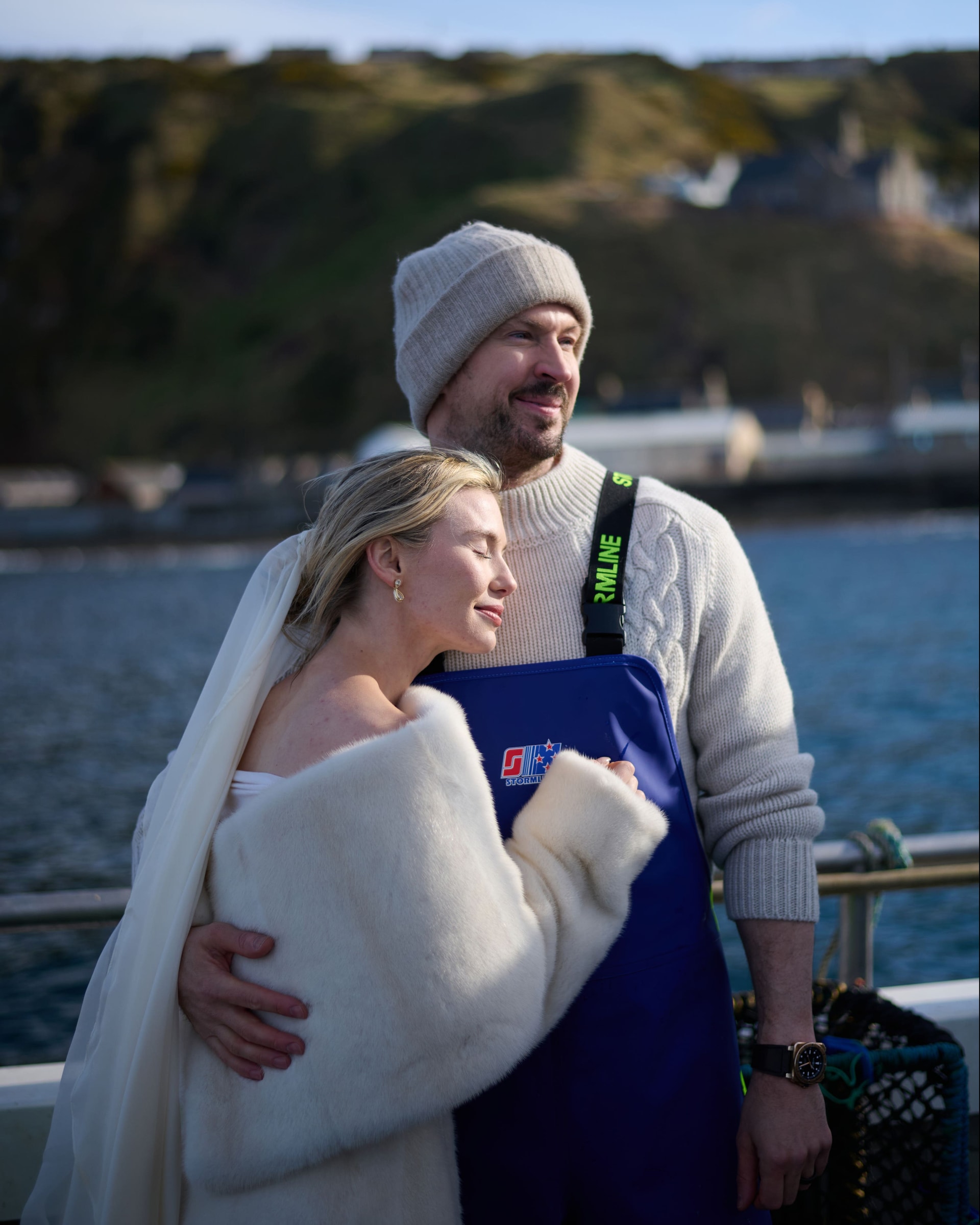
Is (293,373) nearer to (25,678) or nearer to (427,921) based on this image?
(25,678)

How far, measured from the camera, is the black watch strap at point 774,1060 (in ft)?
6.58

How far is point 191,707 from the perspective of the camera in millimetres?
24766

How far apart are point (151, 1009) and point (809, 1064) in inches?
40.2

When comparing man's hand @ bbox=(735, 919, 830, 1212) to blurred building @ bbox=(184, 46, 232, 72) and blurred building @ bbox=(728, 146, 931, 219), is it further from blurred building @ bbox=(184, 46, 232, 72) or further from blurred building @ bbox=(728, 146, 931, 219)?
blurred building @ bbox=(184, 46, 232, 72)

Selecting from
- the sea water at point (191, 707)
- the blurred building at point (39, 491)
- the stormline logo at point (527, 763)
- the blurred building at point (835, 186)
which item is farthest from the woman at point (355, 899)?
the blurred building at point (835, 186)

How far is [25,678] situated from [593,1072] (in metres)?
31.2

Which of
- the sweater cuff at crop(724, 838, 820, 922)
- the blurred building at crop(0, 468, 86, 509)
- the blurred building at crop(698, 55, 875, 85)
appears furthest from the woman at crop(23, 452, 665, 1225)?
the blurred building at crop(698, 55, 875, 85)

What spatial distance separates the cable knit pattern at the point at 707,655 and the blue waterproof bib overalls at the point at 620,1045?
94 millimetres

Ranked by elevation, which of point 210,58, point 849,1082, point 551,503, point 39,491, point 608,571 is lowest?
point 39,491

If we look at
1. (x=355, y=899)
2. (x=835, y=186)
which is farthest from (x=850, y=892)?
(x=835, y=186)

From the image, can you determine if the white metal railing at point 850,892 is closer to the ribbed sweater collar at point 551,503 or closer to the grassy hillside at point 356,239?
the ribbed sweater collar at point 551,503

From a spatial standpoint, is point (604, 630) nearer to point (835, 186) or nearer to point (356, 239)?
point (835, 186)

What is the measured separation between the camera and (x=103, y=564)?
6588 centimetres

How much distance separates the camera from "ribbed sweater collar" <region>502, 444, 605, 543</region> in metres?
2.22
